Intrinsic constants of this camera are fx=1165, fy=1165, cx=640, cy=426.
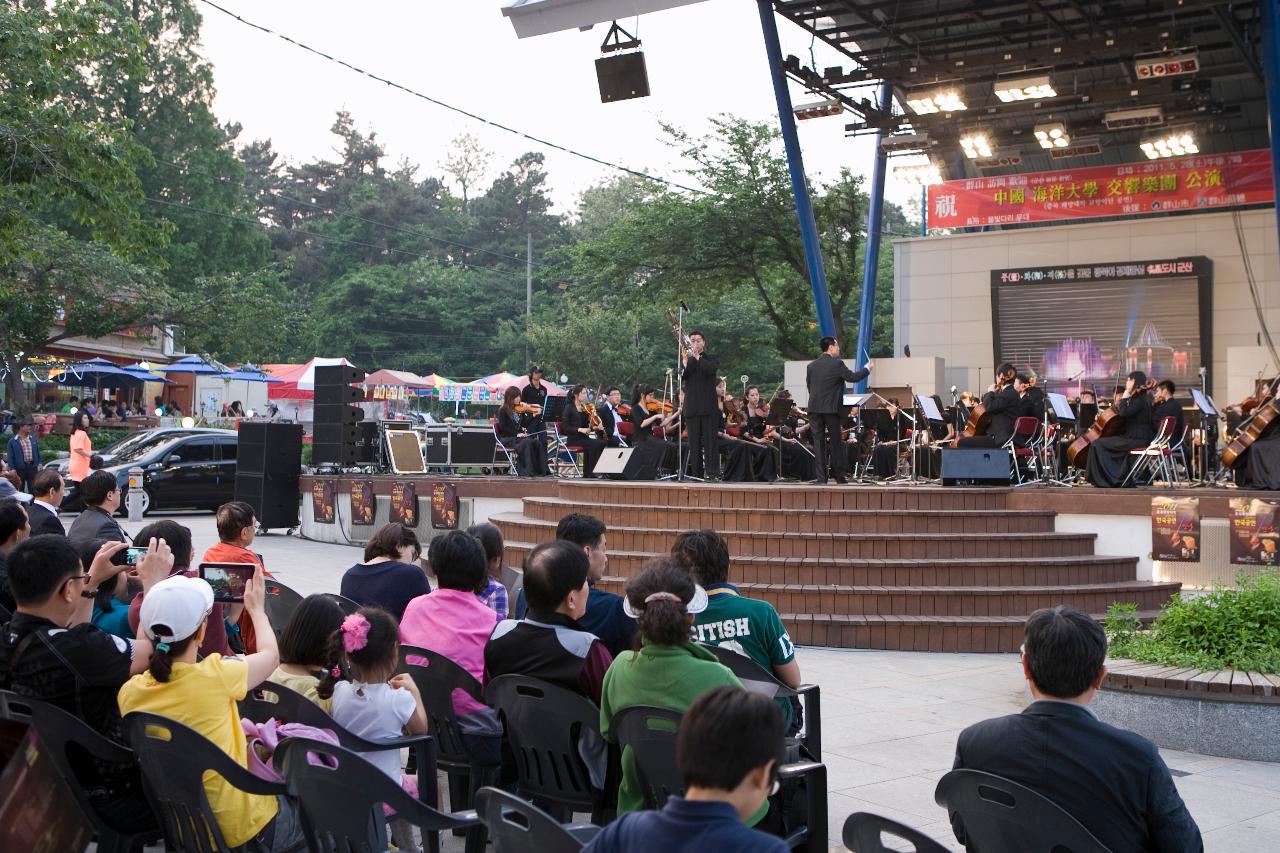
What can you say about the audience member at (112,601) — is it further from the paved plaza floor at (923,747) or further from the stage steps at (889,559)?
the stage steps at (889,559)

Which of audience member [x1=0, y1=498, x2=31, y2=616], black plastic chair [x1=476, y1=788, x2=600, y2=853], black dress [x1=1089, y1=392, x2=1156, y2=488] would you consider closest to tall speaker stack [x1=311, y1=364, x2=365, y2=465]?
black dress [x1=1089, y1=392, x2=1156, y2=488]

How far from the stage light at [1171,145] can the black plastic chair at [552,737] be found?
1987 centimetres

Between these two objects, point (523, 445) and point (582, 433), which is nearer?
point (582, 433)

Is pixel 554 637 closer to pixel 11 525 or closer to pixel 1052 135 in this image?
pixel 11 525

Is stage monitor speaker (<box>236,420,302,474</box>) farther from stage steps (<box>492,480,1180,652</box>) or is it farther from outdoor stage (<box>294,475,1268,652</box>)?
stage steps (<box>492,480,1180,652</box>)

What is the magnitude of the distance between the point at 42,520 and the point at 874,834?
19.8 ft

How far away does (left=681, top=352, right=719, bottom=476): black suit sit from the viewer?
44.0 ft

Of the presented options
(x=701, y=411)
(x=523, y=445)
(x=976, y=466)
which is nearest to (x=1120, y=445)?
(x=976, y=466)

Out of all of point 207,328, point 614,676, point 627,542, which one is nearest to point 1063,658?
point 614,676

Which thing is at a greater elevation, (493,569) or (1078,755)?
(493,569)

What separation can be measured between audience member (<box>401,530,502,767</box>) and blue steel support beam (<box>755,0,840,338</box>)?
15.4m

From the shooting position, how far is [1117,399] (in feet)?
44.5

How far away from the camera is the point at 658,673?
364 cm

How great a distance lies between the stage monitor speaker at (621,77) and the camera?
13.2 m
